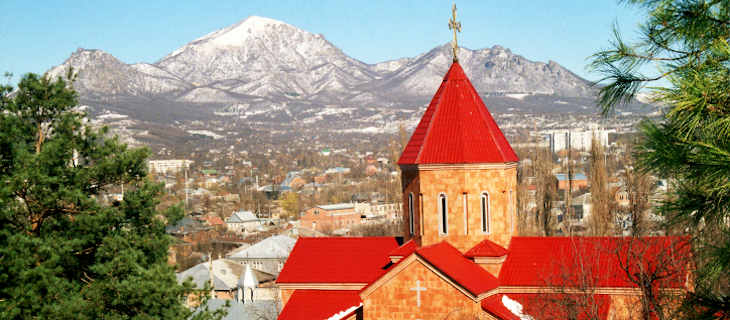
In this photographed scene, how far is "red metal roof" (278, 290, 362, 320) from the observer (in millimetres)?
18250

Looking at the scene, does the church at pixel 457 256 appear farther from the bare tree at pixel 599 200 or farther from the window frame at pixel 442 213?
the bare tree at pixel 599 200

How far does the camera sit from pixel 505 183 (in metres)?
18.5

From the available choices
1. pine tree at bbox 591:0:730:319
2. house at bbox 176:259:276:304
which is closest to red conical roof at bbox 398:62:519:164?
pine tree at bbox 591:0:730:319

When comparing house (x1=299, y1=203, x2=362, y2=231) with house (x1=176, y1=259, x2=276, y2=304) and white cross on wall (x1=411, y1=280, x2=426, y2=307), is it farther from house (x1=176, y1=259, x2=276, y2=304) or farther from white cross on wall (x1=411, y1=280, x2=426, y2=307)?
white cross on wall (x1=411, y1=280, x2=426, y2=307)

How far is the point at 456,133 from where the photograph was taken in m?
18.8

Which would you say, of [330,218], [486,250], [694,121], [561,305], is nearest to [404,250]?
[486,250]

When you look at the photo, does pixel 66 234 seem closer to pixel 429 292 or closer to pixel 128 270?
pixel 128 270

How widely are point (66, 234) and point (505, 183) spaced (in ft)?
32.8

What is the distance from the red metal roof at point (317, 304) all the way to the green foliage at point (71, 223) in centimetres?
358

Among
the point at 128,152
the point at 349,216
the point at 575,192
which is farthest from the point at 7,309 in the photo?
the point at 349,216

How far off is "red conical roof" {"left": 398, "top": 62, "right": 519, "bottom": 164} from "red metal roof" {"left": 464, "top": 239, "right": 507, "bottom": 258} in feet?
6.55

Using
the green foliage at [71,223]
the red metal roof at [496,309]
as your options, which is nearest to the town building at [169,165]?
the green foliage at [71,223]

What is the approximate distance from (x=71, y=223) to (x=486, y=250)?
9259 millimetres

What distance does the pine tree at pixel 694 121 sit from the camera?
24.1 feet
